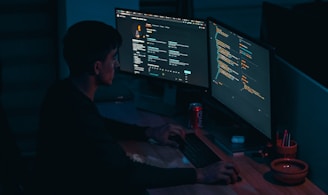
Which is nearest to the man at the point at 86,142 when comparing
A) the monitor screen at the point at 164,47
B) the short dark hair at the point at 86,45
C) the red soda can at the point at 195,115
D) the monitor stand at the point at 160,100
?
the short dark hair at the point at 86,45

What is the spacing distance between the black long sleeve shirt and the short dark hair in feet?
0.30

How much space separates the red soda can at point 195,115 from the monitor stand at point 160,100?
218 millimetres

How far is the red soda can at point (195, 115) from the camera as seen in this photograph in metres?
3.43

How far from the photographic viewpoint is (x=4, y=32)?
4.91 metres

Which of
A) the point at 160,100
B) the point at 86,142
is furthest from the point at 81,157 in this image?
the point at 160,100

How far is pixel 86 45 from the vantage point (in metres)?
2.66

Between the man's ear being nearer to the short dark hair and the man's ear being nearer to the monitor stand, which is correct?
the short dark hair

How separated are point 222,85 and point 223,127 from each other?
0.21 m

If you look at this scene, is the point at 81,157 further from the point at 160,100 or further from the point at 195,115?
the point at 160,100

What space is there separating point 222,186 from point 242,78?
1.88 ft

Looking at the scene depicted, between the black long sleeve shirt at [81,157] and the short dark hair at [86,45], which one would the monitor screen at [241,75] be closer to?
the black long sleeve shirt at [81,157]

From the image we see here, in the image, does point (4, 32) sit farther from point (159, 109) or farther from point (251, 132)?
point (251, 132)

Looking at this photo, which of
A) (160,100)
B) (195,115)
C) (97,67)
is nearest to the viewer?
(97,67)

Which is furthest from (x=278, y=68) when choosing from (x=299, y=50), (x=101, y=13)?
(x=101, y=13)
